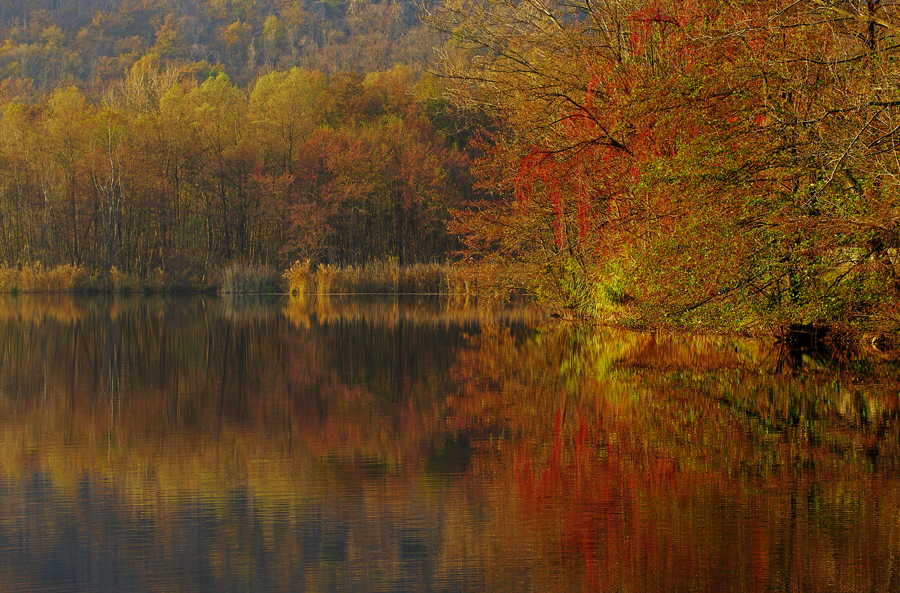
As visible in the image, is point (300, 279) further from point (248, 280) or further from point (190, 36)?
point (190, 36)

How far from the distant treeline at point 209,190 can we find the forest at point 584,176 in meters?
0.11

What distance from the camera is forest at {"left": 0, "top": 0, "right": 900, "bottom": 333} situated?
11406mm

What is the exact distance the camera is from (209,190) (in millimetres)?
47281

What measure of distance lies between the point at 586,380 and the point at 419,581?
22.6ft

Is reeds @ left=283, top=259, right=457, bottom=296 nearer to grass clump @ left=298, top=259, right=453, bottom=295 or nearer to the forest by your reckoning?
grass clump @ left=298, top=259, right=453, bottom=295

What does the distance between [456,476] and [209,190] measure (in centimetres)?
4291

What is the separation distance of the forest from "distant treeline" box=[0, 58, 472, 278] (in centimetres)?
11

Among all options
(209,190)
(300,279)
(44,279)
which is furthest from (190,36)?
(300,279)

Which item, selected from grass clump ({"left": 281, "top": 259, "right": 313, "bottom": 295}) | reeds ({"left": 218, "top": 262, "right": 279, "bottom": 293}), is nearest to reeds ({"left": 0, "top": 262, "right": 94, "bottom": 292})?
reeds ({"left": 218, "top": 262, "right": 279, "bottom": 293})

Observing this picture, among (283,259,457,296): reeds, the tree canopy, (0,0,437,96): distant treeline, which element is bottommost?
(283,259,457,296): reeds

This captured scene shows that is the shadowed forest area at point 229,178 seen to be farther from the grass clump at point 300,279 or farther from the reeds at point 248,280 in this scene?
the grass clump at point 300,279

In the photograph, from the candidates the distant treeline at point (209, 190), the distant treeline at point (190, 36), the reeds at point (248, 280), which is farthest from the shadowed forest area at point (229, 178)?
the distant treeline at point (190, 36)

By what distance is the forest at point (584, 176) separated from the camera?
449 inches

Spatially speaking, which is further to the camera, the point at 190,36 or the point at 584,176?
the point at 190,36
